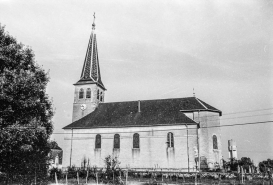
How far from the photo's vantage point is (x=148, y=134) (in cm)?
3925

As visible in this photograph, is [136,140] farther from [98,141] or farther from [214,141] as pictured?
[214,141]

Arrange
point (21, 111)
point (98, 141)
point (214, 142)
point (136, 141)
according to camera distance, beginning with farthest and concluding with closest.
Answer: point (98, 141), point (136, 141), point (214, 142), point (21, 111)

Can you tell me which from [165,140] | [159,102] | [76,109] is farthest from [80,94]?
[165,140]

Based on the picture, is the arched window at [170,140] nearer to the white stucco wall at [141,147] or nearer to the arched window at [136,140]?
the white stucco wall at [141,147]

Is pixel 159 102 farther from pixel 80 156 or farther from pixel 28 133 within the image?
pixel 28 133

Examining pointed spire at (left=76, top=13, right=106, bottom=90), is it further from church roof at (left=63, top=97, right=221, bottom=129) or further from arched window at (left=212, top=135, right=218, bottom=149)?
arched window at (left=212, top=135, right=218, bottom=149)

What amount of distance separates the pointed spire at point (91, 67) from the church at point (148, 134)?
3531 mm

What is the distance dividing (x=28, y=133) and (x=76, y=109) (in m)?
29.4

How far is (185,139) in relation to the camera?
123 ft

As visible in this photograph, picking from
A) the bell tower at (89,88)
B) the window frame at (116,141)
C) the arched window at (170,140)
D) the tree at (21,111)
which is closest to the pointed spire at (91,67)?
the bell tower at (89,88)

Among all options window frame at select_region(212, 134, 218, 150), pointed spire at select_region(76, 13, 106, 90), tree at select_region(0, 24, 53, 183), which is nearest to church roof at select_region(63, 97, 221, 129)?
window frame at select_region(212, 134, 218, 150)

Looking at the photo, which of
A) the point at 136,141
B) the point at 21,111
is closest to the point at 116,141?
the point at 136,141

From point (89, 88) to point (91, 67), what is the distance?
168 inches

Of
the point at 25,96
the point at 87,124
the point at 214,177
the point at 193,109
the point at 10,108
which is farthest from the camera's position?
the point at 87,124
